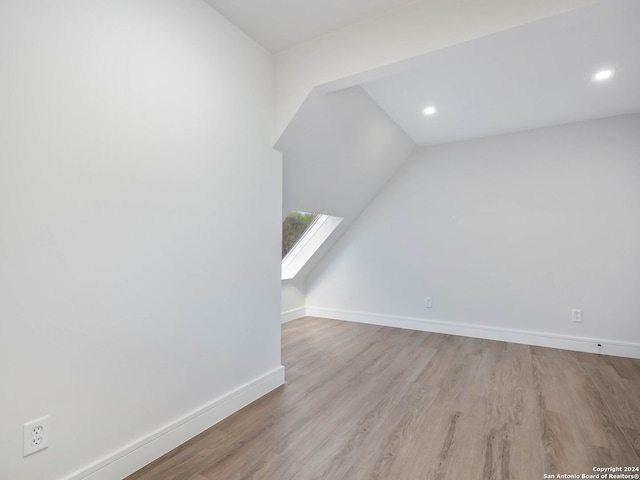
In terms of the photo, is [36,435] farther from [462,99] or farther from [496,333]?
[496,333]

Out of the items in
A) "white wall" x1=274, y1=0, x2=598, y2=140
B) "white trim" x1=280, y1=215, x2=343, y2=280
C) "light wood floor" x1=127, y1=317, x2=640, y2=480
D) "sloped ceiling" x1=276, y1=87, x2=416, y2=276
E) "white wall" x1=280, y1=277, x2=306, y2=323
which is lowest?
"light wood floor" x1=127, y1=317, x2=640, y2=480

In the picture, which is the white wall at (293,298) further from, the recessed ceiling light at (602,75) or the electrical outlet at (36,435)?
the recessed ceiling light at (602,75)

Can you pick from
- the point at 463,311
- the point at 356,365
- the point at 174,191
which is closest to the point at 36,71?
the point at 174,191

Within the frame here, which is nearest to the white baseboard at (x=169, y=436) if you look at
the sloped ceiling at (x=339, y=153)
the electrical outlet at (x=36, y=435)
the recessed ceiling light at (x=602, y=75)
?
the electrical outlet at (x=36, y=435)

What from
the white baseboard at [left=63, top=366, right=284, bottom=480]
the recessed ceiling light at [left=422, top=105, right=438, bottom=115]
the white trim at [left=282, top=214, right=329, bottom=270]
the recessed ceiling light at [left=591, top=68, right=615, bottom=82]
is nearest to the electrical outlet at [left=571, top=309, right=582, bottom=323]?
the recessed ceiling light at [left=591, top=68, right=615, bottom=82]

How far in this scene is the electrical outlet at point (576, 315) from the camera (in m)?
3.39

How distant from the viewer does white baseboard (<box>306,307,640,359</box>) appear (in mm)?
3250

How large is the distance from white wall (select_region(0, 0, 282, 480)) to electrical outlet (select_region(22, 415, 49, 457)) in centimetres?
2

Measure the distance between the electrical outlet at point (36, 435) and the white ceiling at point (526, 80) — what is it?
247cm

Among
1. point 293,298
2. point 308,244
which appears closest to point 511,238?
point 308,244

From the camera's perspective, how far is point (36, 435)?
1.26m

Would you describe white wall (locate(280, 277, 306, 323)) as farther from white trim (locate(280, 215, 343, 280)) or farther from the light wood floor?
the light wood floor

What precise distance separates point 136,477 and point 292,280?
324cm

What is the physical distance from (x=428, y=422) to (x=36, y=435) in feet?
6.40
